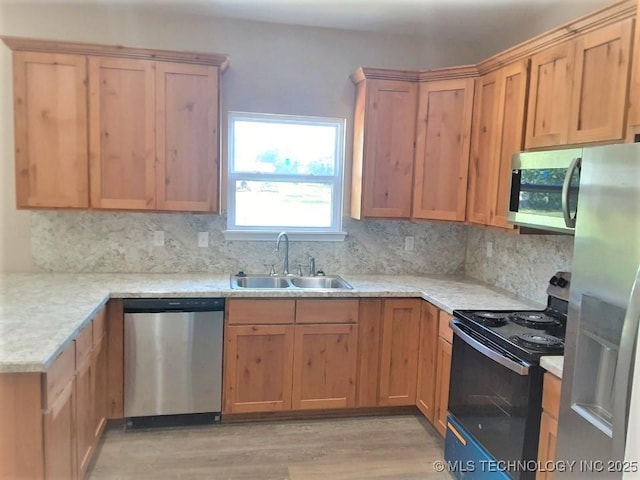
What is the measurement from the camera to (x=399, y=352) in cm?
329

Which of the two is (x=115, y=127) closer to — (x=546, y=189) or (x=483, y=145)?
(x=483, y=145)

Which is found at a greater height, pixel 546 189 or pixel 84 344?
pixel 546 189

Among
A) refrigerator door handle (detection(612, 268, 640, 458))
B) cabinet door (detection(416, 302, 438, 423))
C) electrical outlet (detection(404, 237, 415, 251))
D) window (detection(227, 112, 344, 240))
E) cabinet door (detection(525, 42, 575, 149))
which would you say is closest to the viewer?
refrigerator door handle (detection(612, 268, 640, 458))

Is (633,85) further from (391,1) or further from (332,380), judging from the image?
(332,380)

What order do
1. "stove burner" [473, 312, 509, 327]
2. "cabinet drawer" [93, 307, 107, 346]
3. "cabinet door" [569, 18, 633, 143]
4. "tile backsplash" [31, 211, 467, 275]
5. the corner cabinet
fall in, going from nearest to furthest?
"cabinet door" [569, 18, 633, 143], "stove burner" [473, 312, 509, 327], "cabinet drawer" [93, 307, 107, 346], the corner cabinet, "tile backsplash" [31, 211, 467, 275]

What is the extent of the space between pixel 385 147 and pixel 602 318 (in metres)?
2.12

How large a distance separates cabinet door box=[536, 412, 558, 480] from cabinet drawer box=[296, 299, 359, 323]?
1.41 metres

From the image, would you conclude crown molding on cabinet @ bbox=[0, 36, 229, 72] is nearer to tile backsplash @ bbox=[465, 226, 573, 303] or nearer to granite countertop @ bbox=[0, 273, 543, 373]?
granite countertop @ bbox=[0, 273, 543, 373]

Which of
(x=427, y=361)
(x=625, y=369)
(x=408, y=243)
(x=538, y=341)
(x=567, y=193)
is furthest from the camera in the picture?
(x=408, y=243)

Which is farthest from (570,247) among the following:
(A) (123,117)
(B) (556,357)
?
(A) (123,117)

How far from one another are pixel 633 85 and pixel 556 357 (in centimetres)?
116

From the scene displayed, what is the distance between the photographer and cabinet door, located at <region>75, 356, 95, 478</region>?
230 cm

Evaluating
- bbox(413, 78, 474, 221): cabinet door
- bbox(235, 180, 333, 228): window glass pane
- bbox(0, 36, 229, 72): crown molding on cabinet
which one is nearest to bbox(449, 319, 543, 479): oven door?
bbox(413, 78, 474, 221): cabinet door

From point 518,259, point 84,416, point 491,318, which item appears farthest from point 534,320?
point 84,416
